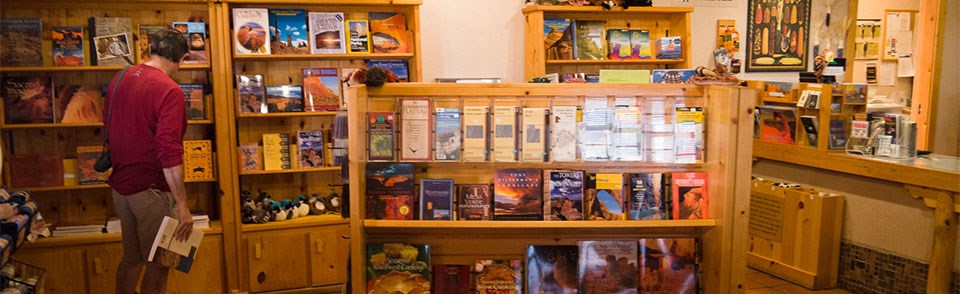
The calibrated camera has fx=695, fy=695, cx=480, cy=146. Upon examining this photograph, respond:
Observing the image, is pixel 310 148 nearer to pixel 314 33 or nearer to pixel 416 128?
pixel 314 33

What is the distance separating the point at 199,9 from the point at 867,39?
6535 mm

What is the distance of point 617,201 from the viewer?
2.85m

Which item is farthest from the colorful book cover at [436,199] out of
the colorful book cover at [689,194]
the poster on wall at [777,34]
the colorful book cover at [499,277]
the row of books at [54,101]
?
the poster on wall at [777,34]

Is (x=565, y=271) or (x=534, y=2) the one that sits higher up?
(x=534, y=2)

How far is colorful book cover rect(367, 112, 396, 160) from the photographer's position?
2.78 meters

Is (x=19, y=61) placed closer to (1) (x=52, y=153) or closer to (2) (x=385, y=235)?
(1) (x=52, y=153)

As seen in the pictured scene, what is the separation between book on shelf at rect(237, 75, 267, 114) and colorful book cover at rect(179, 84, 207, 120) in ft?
0.72

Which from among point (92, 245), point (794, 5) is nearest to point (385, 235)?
point (92, 245)

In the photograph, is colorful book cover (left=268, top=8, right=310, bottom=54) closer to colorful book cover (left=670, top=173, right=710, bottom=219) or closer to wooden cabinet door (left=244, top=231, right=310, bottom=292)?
wooden cabinet door (left=244, top=231, right=310, bottom=292)

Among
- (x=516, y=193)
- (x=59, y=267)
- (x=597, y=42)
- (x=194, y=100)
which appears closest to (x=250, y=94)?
(x=194, y=100)

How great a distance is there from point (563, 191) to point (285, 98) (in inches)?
88.2

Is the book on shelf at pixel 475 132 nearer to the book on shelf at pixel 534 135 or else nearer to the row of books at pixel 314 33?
the book on shelf at pixel 534 135

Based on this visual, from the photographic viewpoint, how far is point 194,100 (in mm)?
4191

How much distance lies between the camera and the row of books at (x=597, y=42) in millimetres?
4930
